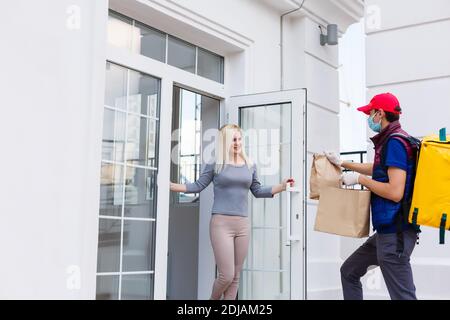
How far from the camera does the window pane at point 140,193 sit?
441 centimetres

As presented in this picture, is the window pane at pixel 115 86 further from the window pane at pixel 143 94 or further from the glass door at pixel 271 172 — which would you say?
the glass door at pixel 271 172

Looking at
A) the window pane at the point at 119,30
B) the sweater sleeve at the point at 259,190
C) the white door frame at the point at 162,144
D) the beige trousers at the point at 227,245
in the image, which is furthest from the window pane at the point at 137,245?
the window pane at the point at 119,30

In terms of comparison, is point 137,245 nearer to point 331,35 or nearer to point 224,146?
point 224,146

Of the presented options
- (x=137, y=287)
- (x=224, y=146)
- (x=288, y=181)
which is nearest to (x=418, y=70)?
(x=288, y=181)

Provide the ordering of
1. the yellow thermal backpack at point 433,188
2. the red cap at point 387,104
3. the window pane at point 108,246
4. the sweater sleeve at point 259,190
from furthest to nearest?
the sweater sleeve at point 259,190 → the window pane at point 108,246 → the red cap at point 387,104 → the yellow thermal backpack at point 433,188

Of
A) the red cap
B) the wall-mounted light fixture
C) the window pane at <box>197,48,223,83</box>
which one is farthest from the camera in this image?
the wall-mounted light fixture

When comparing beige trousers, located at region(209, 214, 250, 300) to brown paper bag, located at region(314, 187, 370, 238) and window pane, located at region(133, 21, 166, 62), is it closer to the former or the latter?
brown paper bag, located at region(314, 187, 370, 238)

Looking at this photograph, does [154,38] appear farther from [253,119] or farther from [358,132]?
[358,132]

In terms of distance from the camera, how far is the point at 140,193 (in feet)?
14.8

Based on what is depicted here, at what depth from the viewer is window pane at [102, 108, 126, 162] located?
4.25m

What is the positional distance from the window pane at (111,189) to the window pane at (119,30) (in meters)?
0.91

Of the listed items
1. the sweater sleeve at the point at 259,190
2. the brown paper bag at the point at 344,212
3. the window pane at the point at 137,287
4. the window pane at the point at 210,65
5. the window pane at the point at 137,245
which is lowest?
the window pane at the point at 137,287

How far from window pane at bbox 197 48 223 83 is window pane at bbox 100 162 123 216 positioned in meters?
1.43

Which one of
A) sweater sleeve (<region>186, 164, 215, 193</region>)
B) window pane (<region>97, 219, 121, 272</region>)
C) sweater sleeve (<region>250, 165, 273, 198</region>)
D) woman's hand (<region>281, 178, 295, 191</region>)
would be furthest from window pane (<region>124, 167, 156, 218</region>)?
woman's hand (<region>281, 178, 295, 191</region>)
